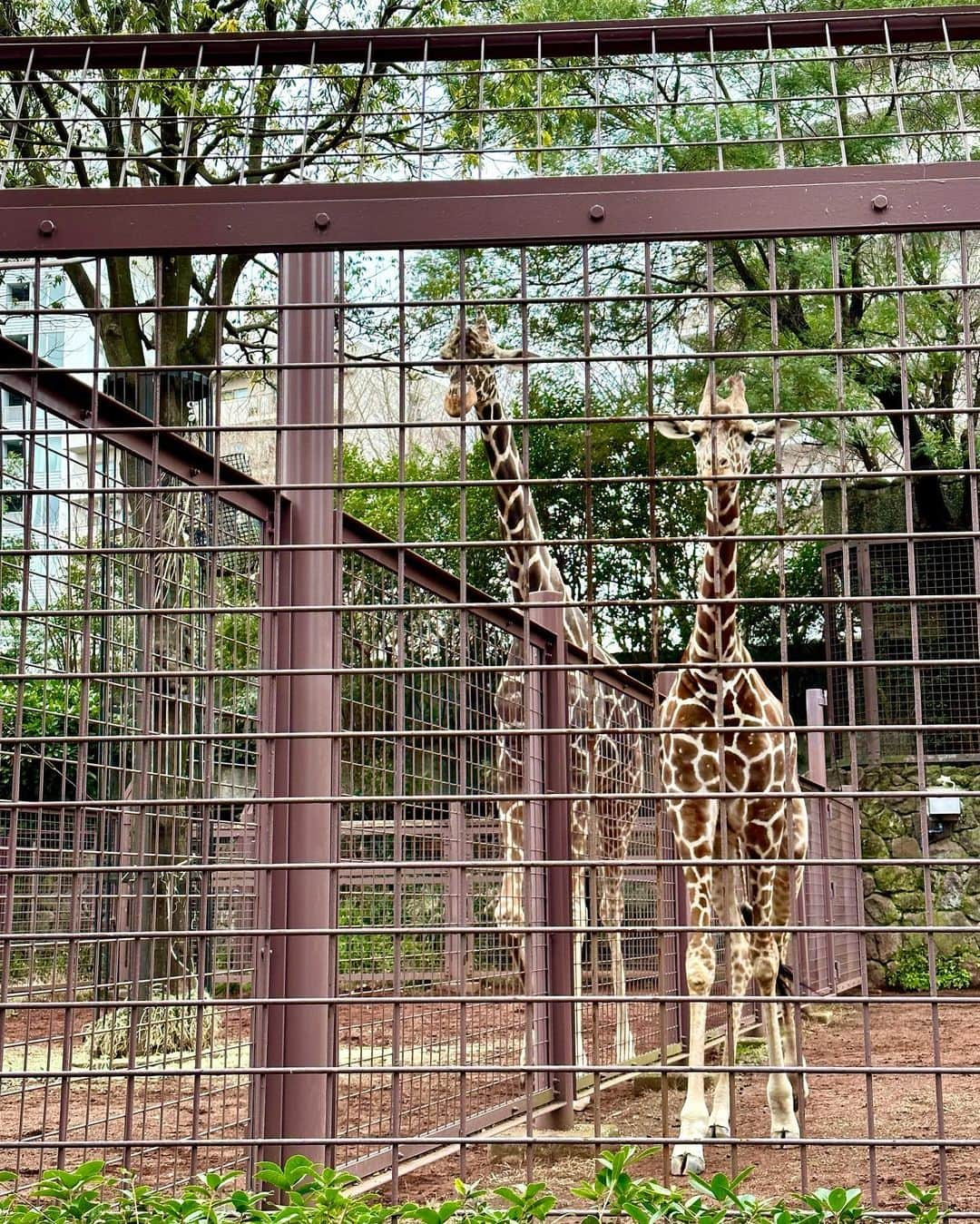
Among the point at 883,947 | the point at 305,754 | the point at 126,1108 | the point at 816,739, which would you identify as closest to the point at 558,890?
the point at 305,754

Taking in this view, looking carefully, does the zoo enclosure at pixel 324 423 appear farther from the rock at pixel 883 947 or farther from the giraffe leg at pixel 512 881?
the rock at pixel 883 947

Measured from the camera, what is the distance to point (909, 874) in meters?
15.3

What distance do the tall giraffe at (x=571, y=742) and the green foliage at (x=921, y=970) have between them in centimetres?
743

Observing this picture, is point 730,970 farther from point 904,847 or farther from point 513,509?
point 904,847

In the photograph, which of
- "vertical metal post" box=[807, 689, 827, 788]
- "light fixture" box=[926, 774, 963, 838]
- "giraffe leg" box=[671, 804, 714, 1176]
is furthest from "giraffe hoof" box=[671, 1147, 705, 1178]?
"light fixture" box=[926, 774, 963, 838]

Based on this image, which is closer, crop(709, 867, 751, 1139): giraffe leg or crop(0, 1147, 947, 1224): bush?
crop(0, 1147, 947, 1224): bush

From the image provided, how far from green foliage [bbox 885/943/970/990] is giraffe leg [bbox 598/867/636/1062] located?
294 inches

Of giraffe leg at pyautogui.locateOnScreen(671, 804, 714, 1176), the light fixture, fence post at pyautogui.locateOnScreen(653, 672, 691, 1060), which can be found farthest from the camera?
the light fixture

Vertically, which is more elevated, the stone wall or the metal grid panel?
the metal grid panel

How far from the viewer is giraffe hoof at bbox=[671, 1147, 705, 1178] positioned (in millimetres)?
4719

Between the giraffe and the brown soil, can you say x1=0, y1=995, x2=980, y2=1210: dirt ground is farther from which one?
the giraffe

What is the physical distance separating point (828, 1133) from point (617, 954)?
1.45 meters

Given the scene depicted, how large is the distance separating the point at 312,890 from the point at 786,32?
8.46 feet

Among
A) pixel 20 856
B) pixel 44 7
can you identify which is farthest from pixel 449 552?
pixel 20 856
